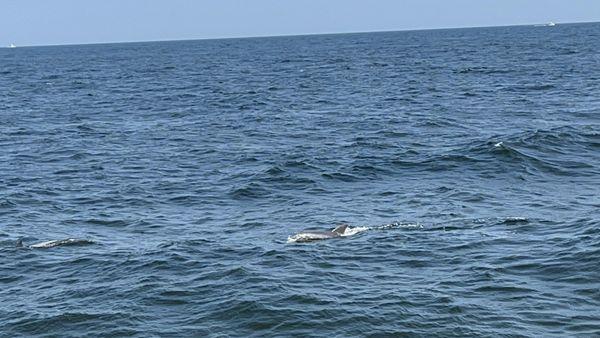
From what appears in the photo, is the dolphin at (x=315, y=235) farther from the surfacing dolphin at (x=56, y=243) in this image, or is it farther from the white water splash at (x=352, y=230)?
the surfacing dolphin at (x=56, y=243)

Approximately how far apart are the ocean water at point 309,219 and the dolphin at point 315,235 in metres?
0.43

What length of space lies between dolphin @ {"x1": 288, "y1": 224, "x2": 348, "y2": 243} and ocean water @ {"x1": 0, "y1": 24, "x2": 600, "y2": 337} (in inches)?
17.0

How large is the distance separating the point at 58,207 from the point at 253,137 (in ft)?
59.8

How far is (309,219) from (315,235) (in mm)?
3147

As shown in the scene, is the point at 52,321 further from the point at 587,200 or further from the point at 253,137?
the point at 253,137

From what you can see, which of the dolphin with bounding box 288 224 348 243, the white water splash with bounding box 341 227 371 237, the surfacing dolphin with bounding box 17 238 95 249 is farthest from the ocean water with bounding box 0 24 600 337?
the dolphin with bounding box 288 224 348 243

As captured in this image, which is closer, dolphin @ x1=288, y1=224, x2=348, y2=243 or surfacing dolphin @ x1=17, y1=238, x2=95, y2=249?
dolphin @ x1=288, y1=224, x2=348, y2=243

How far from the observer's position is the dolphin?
27469 millimetres

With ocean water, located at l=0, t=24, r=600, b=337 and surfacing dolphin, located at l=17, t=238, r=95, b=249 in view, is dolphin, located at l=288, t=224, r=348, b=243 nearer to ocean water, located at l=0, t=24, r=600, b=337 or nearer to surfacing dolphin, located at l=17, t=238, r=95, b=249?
ocean water, located at l=0, t=24, r=600, b=337

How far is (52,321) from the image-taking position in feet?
69.8

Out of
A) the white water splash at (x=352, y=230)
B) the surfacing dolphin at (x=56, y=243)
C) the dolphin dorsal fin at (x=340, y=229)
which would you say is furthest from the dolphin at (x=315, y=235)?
the surfacing dolphin at (x=56, y=243)

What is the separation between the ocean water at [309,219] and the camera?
834 inches

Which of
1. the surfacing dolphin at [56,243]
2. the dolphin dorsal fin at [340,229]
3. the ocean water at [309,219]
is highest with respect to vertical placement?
the dolphin dorsal fin at [340,229]

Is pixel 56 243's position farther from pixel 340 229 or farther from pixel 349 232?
pixel 349 232
